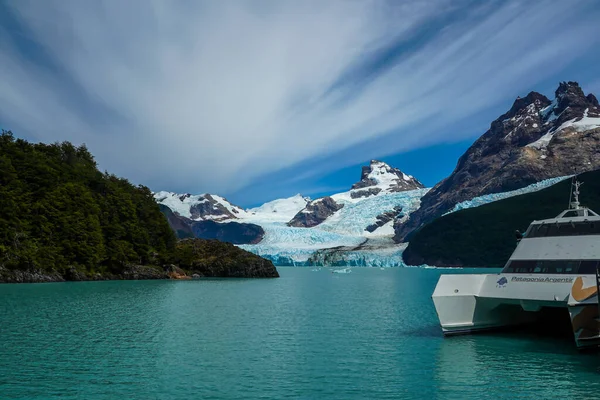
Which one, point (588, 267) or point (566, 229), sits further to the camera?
point (566, 229)

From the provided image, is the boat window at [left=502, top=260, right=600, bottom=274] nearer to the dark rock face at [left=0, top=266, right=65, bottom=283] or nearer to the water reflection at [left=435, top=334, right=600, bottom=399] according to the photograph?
the water reflection at [left=435, top=334, right=600, bottom=399]

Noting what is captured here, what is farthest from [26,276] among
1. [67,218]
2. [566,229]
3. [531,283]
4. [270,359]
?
[566,229]

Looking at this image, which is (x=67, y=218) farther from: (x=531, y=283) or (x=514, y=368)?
(x=514, y=368)

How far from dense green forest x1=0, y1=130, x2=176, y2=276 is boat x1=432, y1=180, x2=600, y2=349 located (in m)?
71.2

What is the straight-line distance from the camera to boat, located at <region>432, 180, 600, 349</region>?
23623 mm

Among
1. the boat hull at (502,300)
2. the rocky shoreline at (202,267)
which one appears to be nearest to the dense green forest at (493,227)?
the rocky shoreline at (202,267)

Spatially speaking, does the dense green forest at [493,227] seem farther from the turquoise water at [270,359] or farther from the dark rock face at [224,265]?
the turquoise water at [270,359]

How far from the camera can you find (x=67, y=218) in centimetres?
8388

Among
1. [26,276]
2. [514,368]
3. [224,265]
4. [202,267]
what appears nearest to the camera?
[514,368]

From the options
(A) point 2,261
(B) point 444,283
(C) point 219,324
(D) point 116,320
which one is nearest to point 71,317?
(D) point 116,320

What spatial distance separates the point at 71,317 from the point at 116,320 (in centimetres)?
365

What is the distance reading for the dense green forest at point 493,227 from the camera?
172 meters

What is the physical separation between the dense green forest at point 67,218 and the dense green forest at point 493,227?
119 metres

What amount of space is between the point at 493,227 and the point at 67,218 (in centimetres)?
15222
